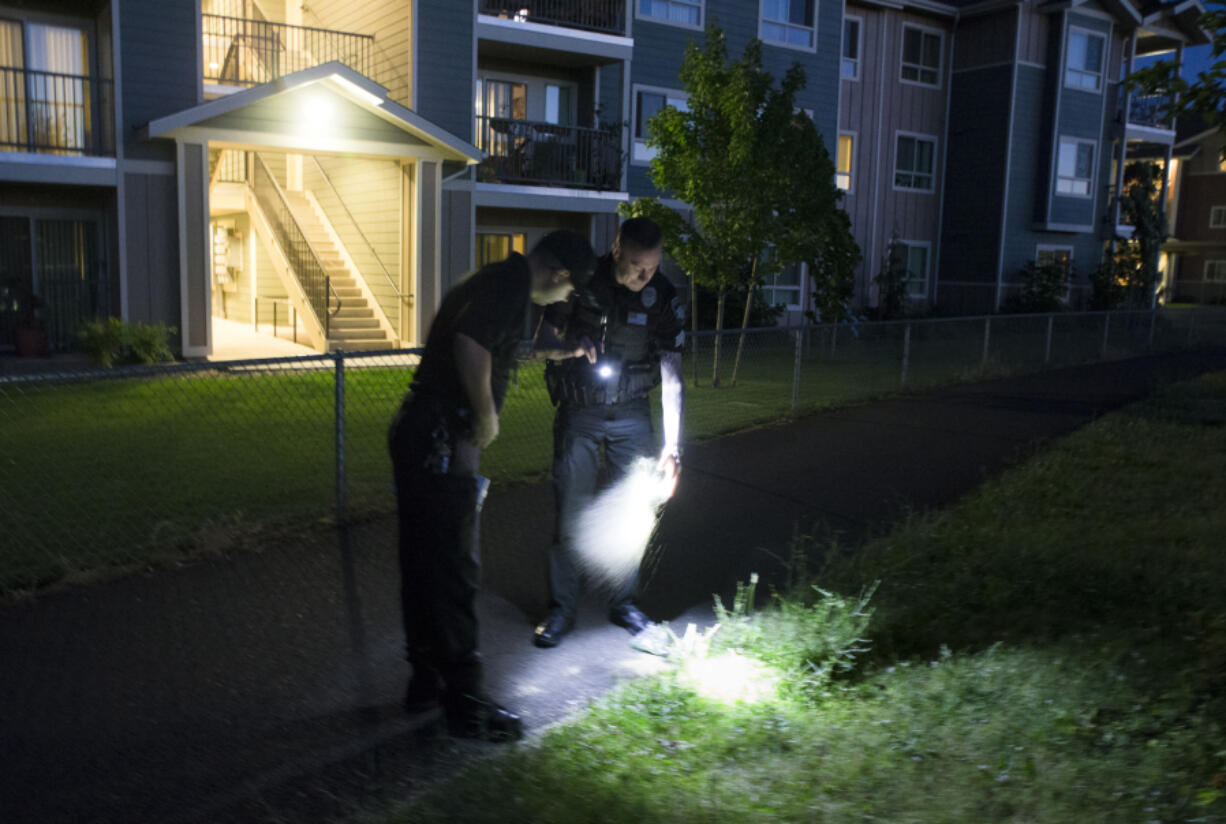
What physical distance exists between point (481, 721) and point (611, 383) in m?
1.63

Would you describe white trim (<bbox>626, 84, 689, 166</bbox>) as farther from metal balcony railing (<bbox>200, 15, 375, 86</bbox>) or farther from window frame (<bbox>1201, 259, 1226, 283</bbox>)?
window frame (<bbox>1201, 259, 1226, 283</bbox>)

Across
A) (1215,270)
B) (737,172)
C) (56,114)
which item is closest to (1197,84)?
(737,172)

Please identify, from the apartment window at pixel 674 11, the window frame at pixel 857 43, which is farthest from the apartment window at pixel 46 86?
the window frame at pixel 857 43

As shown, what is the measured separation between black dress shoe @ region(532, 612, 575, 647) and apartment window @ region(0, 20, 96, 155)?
1399 centimetres

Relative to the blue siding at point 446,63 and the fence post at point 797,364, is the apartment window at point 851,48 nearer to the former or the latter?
the blue siding at point 446,63

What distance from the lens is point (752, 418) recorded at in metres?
11.2

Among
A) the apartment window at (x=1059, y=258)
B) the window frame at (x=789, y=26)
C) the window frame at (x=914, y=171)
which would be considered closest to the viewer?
the window frame at (x=789, y=26)

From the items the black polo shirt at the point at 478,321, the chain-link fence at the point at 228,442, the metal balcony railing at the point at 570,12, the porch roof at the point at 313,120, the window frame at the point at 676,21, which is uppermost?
the window frame at the point at 676,21

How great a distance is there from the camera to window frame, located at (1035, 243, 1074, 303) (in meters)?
29.3

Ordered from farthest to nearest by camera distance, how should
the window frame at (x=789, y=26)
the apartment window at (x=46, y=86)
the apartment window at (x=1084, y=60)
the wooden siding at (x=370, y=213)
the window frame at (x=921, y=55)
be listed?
the apartment window at (x=1084, y=60)
the window frame at (x=921, y=55)
the window frame at (x=789, y=26)
the wooden siding at (x=370, y=213)
the apartment window at (x=46, y=86)

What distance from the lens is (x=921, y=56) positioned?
28.3 metres

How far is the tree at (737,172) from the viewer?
1338cm

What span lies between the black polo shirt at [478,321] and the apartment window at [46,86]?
14.2 meters

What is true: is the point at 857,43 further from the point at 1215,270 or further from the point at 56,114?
the point at 1215,270
